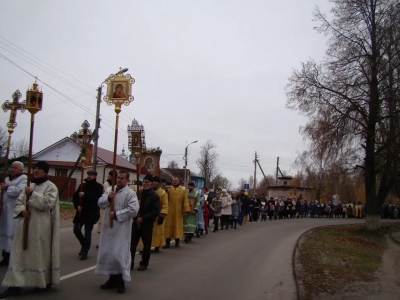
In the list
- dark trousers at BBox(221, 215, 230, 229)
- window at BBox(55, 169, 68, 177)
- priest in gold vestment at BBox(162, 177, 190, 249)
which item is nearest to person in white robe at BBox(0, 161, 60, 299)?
priest in gold vestment at BBox(162, 177, 190, 249)

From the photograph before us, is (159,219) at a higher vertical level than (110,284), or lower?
higher

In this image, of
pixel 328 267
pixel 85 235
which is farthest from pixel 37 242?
pixel 328 267

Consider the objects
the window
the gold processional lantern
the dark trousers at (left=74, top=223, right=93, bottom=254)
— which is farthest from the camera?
the window

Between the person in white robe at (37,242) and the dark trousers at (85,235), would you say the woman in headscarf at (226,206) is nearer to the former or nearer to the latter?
the dark trousers at (85,235)

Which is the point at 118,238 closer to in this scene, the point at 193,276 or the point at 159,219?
the point at 193,276

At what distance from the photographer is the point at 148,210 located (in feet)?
28.2

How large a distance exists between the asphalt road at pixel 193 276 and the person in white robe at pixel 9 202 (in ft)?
1.44

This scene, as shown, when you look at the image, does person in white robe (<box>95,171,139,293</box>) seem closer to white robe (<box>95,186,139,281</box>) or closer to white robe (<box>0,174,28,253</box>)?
white robe (<box>95,186,139,281</box>)

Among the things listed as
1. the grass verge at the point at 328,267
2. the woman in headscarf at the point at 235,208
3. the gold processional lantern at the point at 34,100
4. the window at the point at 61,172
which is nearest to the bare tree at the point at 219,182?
the window at the point at 61,172

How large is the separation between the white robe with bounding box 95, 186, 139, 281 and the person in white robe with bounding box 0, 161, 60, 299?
0.72 metres

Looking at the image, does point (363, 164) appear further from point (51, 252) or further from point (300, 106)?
point (51, 252)

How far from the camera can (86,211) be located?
376 inches

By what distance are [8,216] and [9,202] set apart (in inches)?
10.4

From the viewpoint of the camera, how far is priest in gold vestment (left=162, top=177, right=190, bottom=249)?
40.6 ft
